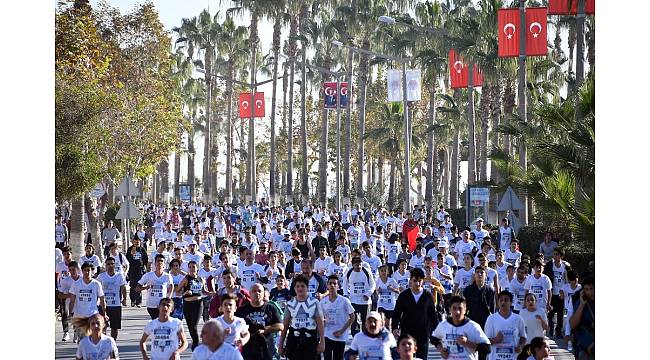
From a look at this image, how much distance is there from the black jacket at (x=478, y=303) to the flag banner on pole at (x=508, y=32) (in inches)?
736

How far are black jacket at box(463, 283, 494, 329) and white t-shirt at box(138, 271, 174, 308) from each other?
455 centimetres

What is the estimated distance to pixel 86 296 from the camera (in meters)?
16.8

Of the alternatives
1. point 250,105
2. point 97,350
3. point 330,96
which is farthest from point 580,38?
point 250,105

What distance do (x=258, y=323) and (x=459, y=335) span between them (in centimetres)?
259

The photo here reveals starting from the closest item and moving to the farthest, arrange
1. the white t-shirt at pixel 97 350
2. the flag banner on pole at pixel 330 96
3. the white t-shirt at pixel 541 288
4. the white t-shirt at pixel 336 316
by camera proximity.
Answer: the white t-shirt at pixel 97 350 < the white t-shirt at pixel 336 316 < the white t-shirt at pixel 541 288 < the flag banner on pole at pixel 330 96

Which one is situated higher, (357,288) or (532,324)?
(357,288)

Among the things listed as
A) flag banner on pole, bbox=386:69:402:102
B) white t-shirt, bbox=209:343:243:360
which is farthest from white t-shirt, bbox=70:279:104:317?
flag banner on pole, bbox=386:69:402:102

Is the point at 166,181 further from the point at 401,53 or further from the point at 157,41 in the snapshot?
the point at 157,41

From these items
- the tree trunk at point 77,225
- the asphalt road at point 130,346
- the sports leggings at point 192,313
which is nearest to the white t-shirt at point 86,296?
the asphalt road at point 130,346

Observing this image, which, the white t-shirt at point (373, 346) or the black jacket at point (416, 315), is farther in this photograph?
the black jacket at point (416, 315)

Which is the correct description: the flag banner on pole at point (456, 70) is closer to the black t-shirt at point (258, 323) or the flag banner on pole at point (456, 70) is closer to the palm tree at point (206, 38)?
the black t-shirt at point (258, 323)

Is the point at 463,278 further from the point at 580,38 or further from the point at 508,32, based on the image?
the point at 508,32

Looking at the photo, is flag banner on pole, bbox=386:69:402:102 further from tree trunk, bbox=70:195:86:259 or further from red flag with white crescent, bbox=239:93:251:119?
red flag with white crescent, bbox=239:93:251:119

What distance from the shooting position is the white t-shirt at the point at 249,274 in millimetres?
18891
